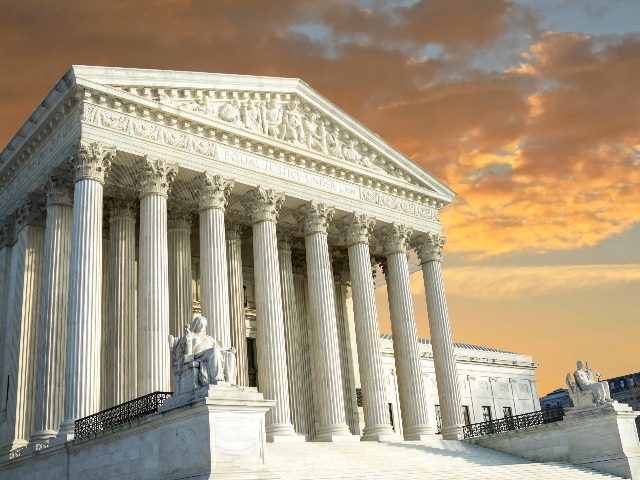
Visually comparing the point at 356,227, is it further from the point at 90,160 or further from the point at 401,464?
the point at 90,160

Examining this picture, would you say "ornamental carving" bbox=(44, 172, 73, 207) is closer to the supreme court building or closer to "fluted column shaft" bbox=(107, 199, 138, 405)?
the supreme court building

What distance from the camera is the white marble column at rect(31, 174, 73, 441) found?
26359 millimetres

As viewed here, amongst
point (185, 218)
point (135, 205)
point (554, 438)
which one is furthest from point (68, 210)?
point (554, 438)

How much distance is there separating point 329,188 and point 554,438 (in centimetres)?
1604

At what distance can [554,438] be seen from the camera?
31.5 m

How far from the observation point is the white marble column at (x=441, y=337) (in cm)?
3722

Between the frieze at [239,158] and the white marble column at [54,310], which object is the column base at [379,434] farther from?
the white marble column at [54,310]

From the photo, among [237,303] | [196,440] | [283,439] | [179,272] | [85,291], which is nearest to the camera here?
[196,440]

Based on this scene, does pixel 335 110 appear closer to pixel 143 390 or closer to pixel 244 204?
pixel 244 204

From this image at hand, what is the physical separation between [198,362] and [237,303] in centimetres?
1452

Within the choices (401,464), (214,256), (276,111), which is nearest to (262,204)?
(214,256)

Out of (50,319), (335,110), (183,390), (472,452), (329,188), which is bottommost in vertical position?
(472,452)

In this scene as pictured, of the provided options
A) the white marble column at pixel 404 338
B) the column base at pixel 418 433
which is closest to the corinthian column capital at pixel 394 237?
the white marble column at pixel 404 338

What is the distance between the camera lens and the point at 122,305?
30.5 metres
